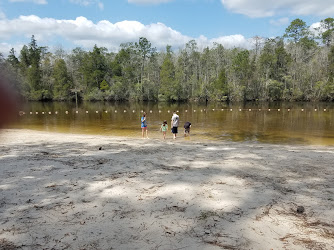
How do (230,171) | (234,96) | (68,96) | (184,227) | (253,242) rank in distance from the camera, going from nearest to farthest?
(253,242), (184,227), (230,171), (234,96), (68,96)

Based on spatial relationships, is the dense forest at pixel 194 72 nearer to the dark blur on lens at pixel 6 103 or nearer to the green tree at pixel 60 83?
the green tree at pixel 60 83

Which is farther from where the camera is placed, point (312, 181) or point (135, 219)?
point (312, 181)

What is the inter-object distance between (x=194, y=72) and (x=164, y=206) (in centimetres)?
8212

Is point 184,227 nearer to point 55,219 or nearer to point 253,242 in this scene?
point 253,242

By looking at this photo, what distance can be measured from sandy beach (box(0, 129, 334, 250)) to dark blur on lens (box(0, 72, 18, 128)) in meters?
1.83

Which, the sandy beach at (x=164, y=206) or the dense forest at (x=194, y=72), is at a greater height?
the dense forest at (x=194, y=72)

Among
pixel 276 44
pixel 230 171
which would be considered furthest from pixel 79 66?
pixel 230 171

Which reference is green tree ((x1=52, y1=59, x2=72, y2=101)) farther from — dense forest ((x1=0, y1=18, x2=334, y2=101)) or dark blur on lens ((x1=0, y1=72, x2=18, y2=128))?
dark blur on lens ((x1=0, y1=72, x2=18, y2=128))

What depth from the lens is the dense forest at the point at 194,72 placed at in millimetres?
74125

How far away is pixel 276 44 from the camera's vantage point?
7975 centimetres

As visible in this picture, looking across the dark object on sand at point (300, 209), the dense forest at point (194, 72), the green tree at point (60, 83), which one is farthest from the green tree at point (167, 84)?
the dark object on sand at point (300, 209)

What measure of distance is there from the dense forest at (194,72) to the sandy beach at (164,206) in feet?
231

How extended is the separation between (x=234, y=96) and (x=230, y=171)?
72.5 meters

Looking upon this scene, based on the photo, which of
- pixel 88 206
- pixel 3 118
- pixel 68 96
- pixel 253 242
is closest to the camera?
pixel 3 118
